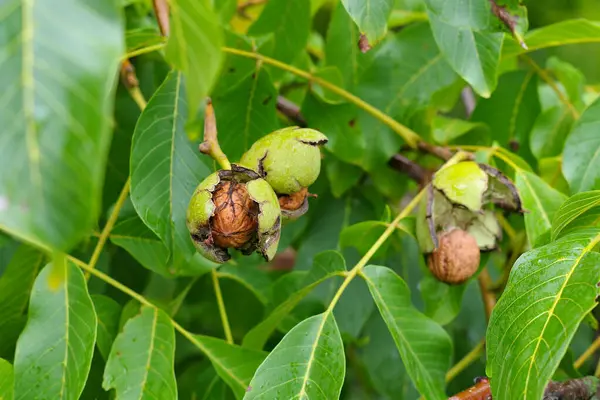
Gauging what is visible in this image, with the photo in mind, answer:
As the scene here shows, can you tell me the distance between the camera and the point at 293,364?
2.83 ft

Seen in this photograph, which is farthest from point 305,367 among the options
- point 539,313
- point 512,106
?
point 512,106

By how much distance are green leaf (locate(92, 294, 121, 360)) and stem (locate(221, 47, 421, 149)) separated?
41cm

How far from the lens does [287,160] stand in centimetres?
88

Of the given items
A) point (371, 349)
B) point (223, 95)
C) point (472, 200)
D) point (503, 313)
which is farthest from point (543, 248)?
point (371, 349)

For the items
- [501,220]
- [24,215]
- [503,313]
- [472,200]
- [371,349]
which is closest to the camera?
[24,215]

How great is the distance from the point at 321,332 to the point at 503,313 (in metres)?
0.22

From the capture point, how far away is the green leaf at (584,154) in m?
1.03

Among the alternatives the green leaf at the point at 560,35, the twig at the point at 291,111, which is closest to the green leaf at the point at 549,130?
the green leaf at the point at 560,35

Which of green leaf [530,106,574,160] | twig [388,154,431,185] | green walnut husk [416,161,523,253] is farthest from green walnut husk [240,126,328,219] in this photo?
green leaf [530,106,574,160]

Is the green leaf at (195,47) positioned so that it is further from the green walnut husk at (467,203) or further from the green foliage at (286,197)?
→ the green walnut husk at (467,203)

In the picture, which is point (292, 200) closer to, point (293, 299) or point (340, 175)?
point (293, 299)

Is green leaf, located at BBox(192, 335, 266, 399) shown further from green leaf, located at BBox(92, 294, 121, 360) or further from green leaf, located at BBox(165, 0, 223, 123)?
green leaf, located at BBox(165, 0, 223, 123)

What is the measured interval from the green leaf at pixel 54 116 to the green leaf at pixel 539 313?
0.47 metres

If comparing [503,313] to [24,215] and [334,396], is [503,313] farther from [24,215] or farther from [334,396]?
[24,215]
